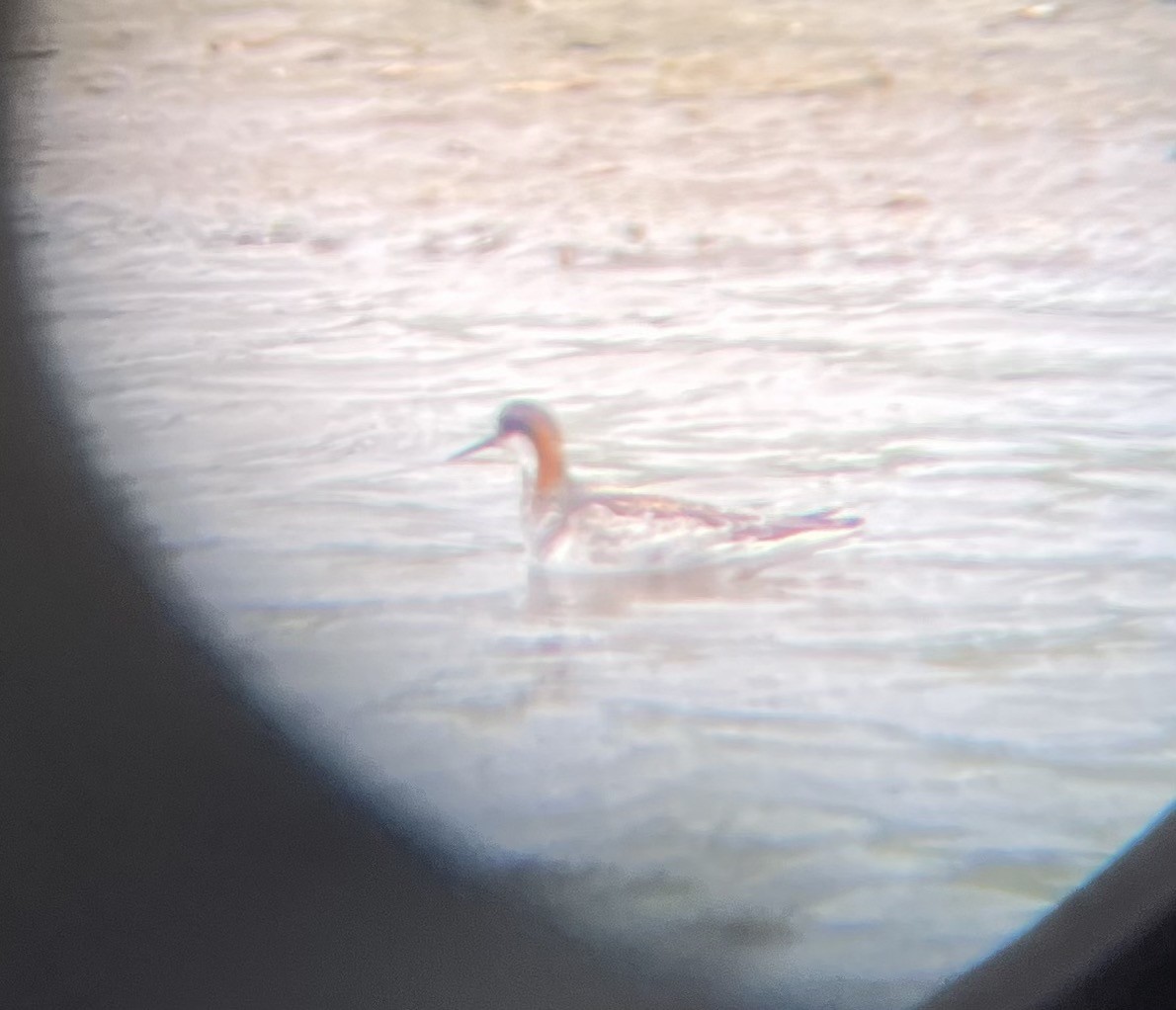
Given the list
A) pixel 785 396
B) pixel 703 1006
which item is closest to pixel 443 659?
pixel 703 1006

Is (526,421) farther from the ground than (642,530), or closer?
farther from the ground

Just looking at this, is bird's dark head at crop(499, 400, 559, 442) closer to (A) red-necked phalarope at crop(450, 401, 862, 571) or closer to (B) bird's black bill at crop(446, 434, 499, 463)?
(B) bird's black bill at crop(446, 434, 499, 463)

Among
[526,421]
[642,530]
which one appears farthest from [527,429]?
[642,530]

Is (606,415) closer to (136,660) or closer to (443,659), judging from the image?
(443,659)

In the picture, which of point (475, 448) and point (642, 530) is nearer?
point (642, 530)

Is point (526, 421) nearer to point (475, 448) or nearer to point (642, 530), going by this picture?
point (475, 448)

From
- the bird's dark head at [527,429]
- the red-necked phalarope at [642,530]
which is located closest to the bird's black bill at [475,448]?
the bird's dark head at [527,429]

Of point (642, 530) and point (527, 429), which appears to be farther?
point (527, 429)

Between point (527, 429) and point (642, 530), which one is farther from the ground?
point (527, 429)

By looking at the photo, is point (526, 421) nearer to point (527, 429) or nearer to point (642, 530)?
point (527, 429)
